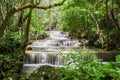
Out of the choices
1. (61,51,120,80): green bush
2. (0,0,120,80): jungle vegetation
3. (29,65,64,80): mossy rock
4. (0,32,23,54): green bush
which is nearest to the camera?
(61,51,120,80): green bush

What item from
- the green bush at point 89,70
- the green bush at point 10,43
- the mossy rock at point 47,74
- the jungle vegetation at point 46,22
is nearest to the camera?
the green bush at point 89,70

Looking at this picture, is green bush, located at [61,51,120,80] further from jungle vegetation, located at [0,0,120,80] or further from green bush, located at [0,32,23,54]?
green bush, located at [0,32,23,54]

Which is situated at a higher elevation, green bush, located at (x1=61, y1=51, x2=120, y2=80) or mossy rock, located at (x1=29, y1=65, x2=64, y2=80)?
green bush, located at (x1=61, y1=51, x2=120, y2=80)

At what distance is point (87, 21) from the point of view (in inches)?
896

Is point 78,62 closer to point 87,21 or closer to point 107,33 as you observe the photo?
point 107,33

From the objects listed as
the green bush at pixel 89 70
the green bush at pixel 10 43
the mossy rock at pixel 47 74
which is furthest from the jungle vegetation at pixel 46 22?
the green bush at pixel 89 70

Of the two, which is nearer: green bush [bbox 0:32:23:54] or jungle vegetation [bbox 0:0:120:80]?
jungle vegetation [bbox 0:0:120:80]

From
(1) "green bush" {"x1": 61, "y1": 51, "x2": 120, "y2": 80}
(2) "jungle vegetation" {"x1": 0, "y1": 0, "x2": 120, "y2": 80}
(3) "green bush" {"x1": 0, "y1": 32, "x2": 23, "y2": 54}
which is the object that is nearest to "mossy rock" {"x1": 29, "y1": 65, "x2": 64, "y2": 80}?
(1) "green bush" {"x1": 61, "y1": 51, "x2": 120, "y2": 80}

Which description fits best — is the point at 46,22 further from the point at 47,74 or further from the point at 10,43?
the point at 47,74

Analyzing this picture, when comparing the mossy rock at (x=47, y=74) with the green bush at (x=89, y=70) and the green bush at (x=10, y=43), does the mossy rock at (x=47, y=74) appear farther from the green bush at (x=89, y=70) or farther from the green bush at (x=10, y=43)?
the green bush at (x=10, y=43)

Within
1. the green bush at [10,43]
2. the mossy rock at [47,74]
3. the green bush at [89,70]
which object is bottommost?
the green bush at [10,43]

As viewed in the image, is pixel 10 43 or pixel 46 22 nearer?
pixel 10 43

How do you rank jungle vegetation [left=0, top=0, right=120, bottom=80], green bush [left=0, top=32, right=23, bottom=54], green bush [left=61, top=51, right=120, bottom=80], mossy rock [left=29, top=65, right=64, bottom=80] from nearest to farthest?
green bush [left=61, top=51, right=120, bottom=80] < mossy rock [left=29, top=65, right=64, bottom=80] < jungle vegetation [left=0, top=0, right=120, bottom=80] < green bush [left=0, top=32, right=23, bottom=54]

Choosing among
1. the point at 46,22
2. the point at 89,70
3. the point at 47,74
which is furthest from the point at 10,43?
the point at 46,22
